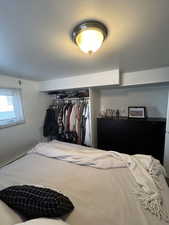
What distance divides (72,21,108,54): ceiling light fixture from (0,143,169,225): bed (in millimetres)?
1359

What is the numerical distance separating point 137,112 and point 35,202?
248cm

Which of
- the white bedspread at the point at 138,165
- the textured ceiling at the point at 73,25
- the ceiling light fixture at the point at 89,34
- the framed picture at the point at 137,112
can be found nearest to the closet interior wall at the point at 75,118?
the white bedspread at the point at 138,165

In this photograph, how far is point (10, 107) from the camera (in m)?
2.51

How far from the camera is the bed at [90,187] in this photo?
786 millimetres

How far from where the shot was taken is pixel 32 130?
2.94 metres

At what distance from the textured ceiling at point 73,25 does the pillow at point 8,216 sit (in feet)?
4.38

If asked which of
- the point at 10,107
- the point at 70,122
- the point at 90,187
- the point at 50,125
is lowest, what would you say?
the point at 90,187

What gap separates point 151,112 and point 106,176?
2.03 meters

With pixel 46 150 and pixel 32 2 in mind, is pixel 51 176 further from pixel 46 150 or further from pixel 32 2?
pixel 32 2

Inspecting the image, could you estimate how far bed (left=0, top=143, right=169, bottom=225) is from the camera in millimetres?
786

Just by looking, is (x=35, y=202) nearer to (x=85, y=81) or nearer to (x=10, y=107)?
(x=85, y=81)

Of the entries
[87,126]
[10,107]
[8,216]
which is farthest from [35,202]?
[10,107]

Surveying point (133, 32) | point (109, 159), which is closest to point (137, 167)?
point (109, 159)

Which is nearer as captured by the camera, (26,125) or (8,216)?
(8,216)
